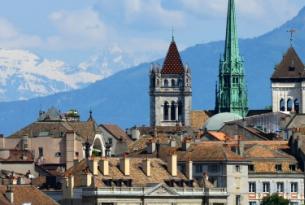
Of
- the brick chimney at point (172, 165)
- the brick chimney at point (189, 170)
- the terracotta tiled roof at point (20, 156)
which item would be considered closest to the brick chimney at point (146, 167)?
the brick chimney at point (172, 165)

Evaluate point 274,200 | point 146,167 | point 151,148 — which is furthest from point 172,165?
point 151,148

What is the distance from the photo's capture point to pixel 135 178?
127188mm

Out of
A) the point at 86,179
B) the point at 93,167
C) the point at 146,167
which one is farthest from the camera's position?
the point at 146,167

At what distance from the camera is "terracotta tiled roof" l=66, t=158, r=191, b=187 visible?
124375 mm

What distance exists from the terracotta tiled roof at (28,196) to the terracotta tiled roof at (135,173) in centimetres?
792

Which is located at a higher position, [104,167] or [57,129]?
[57,129]

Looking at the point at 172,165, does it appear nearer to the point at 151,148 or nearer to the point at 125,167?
the point at 125,167

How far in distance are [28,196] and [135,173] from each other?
15534 mm

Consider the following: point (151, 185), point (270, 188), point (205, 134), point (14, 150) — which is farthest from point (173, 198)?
point (205, 134)

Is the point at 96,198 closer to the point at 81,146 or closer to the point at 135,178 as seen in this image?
the point at 135,178

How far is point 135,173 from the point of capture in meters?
128

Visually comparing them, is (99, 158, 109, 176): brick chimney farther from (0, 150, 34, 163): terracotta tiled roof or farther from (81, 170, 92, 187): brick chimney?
(0, 150, 34, 163): terracotta tiled roof

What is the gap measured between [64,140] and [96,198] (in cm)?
5069

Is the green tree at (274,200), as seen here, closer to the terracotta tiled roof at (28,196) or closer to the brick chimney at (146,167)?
the brick chimney at (146,167)
